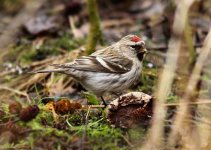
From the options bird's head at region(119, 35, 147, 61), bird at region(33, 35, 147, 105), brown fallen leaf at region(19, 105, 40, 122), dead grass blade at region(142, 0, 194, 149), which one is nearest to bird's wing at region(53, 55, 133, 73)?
bird at region(33, 35, 147, 105)

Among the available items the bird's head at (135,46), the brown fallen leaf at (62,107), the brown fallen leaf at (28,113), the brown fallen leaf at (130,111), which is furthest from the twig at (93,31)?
the brown fallen leaf at (28,113)

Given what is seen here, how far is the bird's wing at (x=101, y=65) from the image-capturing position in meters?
4.75

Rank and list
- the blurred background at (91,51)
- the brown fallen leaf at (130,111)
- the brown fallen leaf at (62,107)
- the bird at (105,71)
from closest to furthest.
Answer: the blurred background at (91,51) → the brown fallen leaf at (130,111) → the brown fallen leaf at (62,107) → the bird at (105,71)

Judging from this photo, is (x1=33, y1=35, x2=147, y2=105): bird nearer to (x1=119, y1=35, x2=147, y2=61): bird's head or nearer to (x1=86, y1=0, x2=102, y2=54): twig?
(x1=119, y1=35, x2=147, y2=61): bird's head

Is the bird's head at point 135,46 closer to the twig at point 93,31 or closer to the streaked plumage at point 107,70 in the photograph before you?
the streaked plumage at point 107,70

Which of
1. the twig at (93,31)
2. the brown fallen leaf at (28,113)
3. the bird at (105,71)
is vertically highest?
the twig at (93,31)

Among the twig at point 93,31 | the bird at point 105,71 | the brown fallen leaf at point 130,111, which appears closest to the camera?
the brown fallen leaf at point 130,111

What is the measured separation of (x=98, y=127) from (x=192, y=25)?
10.5 ft

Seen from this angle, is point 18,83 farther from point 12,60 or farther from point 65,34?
point 65,34

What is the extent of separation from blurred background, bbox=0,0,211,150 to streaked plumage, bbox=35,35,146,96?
159 millimetres

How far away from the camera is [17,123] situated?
3732mm

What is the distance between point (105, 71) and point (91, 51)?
0.78 meters

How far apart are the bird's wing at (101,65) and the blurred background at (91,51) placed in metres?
0.25

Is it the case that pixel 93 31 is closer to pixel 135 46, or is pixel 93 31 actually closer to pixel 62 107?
pixel 135 46
